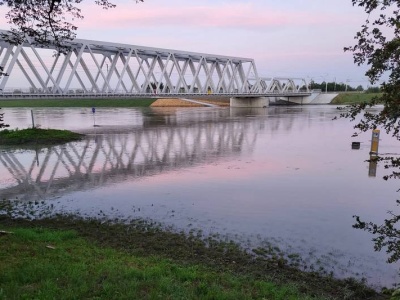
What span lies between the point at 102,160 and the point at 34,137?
8.92 m

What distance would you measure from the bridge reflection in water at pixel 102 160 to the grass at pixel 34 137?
1515 mm

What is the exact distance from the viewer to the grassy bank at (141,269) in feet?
16.1

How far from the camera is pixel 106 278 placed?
17.2 feet

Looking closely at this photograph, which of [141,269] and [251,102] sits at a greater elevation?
[251,102]

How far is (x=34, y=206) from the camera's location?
10.6 m

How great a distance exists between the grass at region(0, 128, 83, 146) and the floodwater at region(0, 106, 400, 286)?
7.99 ft

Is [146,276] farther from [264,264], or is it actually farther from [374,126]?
[374,126]

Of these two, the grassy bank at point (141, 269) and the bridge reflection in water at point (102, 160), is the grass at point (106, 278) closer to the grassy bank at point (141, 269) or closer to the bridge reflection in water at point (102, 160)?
the grassy bank at point (141, 269)

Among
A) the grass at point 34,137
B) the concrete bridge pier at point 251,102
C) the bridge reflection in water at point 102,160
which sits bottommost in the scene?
the bridge reflection in water at point 102,160

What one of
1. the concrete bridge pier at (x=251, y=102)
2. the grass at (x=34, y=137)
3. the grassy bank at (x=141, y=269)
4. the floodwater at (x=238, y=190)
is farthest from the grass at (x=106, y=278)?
the concrete bridge pier at (x=251, y=102)

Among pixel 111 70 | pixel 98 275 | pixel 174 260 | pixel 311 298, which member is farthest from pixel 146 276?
pixel 111 70

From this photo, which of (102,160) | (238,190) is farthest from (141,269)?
(102,160)

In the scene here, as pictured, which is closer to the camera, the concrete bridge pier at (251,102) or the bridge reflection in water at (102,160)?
the bridge reflection in water at (102,160)

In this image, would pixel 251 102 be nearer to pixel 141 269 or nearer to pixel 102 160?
pixel 102 160
